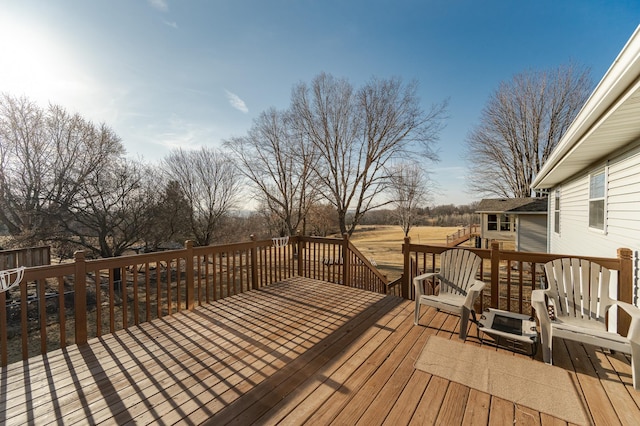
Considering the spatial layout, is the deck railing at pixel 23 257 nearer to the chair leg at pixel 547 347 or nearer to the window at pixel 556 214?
the chair leg at pixel 547 347

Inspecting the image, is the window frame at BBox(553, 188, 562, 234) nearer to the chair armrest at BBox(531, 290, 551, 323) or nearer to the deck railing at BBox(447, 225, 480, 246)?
the chair armrest at BBox(531, 290, 551, 323)

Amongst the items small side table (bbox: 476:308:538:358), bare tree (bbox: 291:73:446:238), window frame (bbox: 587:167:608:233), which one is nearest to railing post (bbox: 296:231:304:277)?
small side table (bbox: 476:308:538:358)

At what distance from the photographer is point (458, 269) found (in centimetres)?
348

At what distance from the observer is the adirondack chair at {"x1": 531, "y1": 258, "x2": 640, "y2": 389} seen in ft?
7.00

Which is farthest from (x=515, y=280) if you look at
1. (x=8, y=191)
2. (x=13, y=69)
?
(x=8, y=191)

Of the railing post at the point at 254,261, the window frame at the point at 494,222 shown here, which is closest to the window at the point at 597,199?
the railing post at the point at 254,261

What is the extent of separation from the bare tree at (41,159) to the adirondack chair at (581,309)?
14.8 m

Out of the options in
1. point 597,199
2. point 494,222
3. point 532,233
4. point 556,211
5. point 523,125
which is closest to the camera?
point 597,199

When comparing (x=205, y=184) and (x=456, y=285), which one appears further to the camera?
(x=205, y=184)

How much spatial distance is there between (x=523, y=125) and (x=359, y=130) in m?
10.9

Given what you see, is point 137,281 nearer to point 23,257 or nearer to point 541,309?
point 23,257

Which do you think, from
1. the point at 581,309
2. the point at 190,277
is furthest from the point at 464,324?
the point at 190,277

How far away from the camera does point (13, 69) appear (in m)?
7.95

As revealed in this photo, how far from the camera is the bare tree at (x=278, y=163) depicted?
43.9 feet
